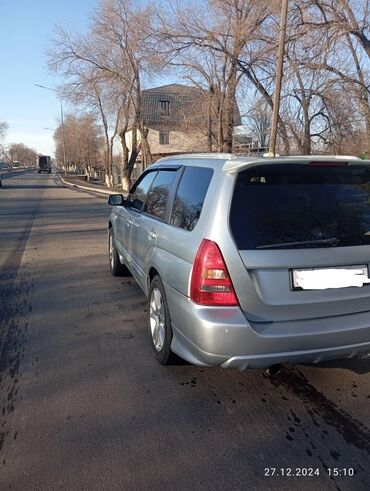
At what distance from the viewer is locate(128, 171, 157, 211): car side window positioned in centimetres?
471

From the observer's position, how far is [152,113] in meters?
51.0

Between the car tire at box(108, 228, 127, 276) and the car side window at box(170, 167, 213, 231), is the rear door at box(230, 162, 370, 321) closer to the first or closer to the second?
the car side window at box(170, 167, 213, 231)

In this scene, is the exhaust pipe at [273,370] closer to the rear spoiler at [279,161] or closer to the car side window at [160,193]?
the rear spoiler at [279,161]

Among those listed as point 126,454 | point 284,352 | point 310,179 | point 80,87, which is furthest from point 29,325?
point 80,87

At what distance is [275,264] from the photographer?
266 cm

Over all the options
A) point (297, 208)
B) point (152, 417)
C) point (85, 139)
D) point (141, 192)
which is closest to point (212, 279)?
point (297, 208)

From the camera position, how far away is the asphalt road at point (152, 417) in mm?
2322

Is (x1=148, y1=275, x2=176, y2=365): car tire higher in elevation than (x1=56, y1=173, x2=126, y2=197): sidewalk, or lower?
lower

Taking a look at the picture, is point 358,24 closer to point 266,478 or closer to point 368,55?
point 368,55

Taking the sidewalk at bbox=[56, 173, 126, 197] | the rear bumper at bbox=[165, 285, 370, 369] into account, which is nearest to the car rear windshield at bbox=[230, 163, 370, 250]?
the rear bumper at bbox=[165, 285, 370, 369]

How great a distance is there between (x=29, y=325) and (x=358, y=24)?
53.9ft

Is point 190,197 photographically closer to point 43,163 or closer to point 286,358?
point 286,358

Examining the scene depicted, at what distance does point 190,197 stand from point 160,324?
3.73ft

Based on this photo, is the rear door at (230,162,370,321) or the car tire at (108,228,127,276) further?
the car tire at (108,228,127,276)
